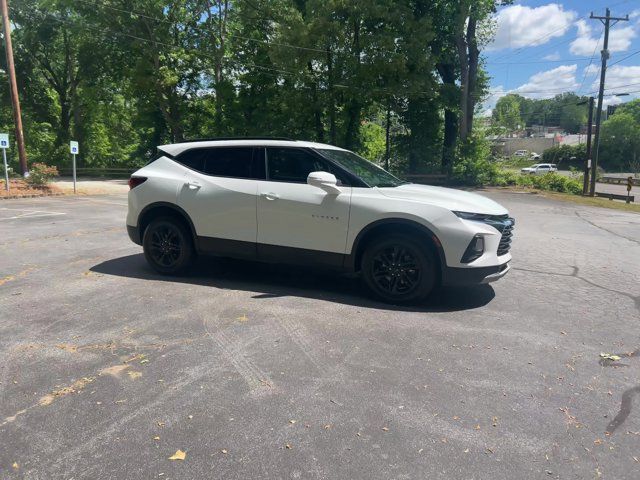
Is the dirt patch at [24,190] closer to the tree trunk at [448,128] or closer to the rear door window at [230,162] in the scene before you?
the rear door window at [230,162]

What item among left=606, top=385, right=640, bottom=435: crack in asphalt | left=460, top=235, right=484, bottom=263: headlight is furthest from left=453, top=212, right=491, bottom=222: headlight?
left=606, top=385, right=640, bottom=435: crack in asphalt

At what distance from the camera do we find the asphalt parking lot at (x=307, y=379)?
2.58 m

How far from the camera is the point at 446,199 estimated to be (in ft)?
16.7

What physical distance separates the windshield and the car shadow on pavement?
51.8 inches

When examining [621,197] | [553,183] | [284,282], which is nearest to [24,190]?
[284,282]

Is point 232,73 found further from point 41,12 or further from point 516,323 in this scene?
point 516,323

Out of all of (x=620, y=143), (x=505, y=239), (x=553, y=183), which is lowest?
(x=505, y=239)

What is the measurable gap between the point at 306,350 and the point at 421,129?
90.8 ft

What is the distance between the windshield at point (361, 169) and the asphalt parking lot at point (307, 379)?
1.32m

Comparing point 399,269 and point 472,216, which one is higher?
point 472,216

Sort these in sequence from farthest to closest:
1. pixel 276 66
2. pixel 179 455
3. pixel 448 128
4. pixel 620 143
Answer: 1. pixel 620 143
2. pixel 448 128
3. pixel 276 66
4. pixel 179 455

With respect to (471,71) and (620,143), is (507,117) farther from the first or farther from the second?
(620,143)

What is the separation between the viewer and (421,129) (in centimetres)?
2966

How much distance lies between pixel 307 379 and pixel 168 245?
11.2 ft
